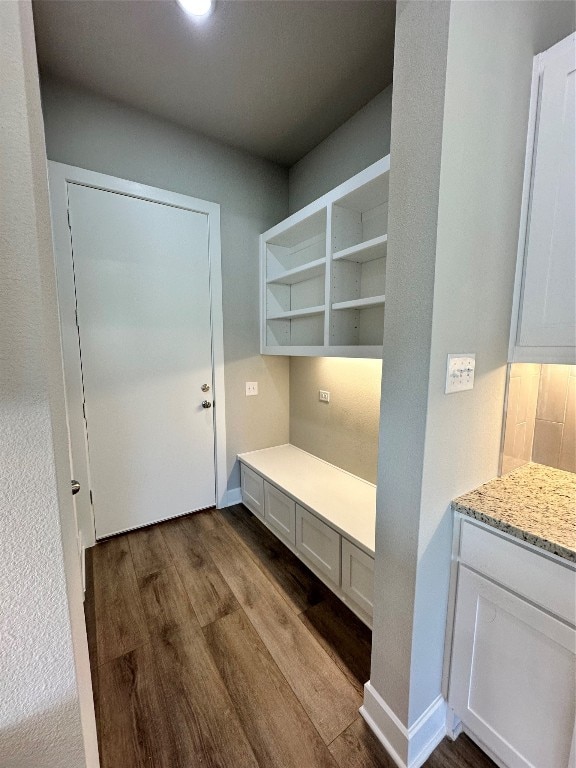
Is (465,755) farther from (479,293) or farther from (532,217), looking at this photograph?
(532,217)

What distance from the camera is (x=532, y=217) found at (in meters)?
1.05

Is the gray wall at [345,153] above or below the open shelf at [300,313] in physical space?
above

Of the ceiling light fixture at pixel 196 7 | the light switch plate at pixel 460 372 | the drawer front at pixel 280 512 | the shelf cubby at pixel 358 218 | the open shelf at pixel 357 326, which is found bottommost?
the drawer front at pixel 280 512

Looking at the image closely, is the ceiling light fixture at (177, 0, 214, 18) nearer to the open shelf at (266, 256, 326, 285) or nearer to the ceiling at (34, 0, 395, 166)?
the ceiling at (34, 0, 395, 166)

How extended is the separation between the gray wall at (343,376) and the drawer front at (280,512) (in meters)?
0.49

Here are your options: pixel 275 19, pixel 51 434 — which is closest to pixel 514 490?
pixel 51 434

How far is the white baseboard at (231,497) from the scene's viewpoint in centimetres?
261

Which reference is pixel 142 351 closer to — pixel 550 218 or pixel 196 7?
pixel 196 7

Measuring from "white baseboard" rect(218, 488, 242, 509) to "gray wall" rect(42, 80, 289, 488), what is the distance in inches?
3.3

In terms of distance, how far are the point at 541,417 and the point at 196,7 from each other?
88.8 inches

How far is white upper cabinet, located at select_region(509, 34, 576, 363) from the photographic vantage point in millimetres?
961

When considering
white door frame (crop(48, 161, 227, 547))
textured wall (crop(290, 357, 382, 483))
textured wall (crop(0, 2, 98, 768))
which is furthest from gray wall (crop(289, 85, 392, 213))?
textured wall (crop(0, 2, 98, 768))

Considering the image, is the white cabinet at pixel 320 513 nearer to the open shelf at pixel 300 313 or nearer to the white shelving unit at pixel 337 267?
the white shelving unit at pixel 337 267

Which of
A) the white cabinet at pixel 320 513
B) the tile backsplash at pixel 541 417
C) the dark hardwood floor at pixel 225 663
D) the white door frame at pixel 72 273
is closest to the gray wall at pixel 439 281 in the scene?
the tile backsplash at pixel 541 417
